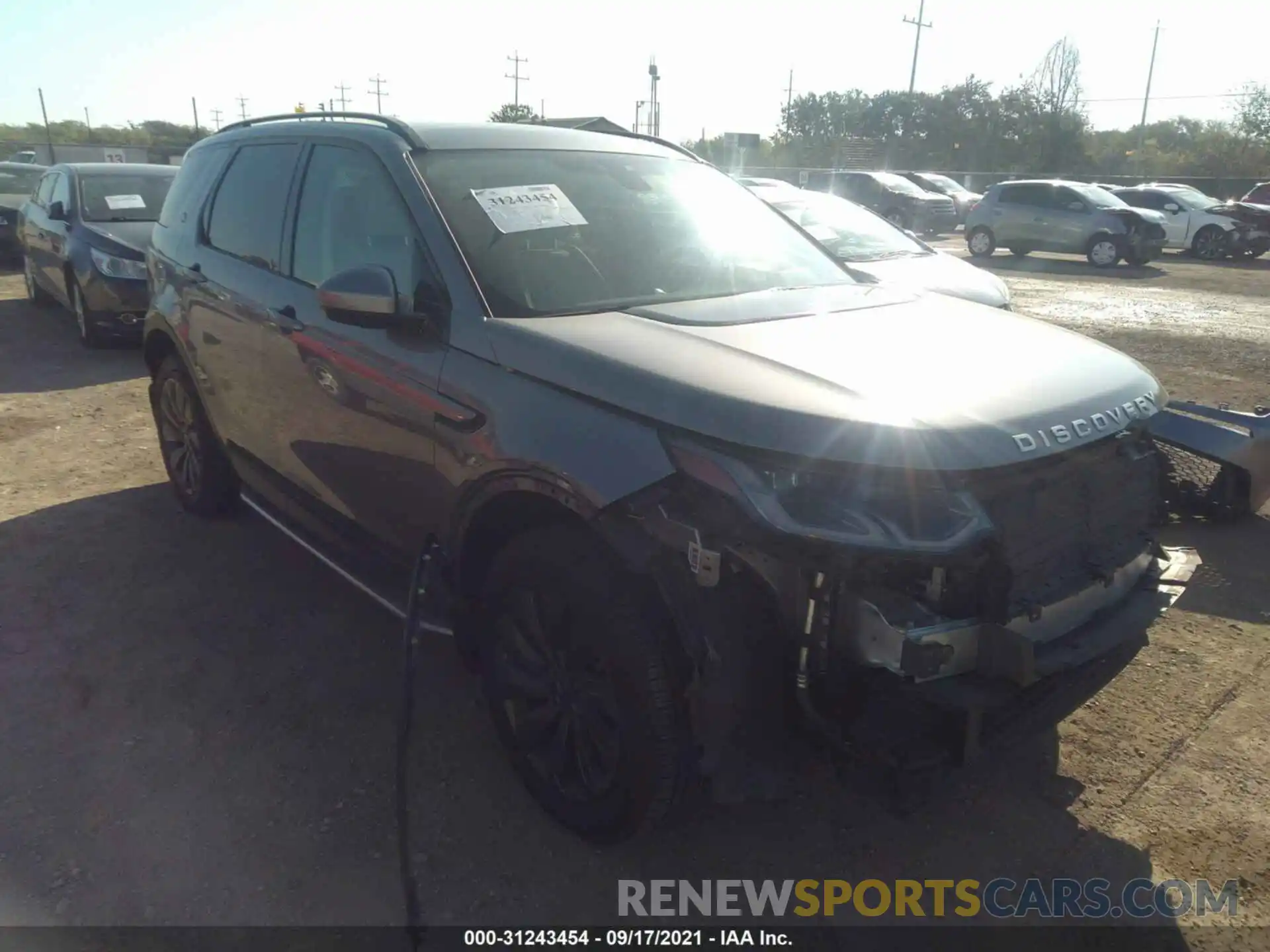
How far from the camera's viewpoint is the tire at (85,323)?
916 centimetres

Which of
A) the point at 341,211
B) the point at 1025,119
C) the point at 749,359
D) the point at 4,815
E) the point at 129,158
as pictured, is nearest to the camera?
the point at 749,359

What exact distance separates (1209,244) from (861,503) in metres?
23.5

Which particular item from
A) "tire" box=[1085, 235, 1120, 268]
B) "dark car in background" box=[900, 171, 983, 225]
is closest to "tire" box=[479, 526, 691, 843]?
"tire" box=[1085, 235, 1120, 268]

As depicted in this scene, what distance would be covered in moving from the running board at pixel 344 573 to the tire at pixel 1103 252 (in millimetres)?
19194

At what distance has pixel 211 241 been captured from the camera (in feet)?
14.2

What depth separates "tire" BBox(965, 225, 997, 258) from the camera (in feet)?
69.4

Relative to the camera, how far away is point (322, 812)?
9.41ft

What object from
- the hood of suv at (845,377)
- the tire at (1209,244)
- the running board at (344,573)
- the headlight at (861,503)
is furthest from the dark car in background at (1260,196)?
the headlight at (861,503)

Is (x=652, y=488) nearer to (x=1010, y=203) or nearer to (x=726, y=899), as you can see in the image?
(x=726, y=899)

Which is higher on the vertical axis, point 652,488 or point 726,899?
point 652,488

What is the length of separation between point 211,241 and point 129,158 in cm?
3919

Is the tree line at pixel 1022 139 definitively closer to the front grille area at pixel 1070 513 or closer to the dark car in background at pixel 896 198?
the dark car in background at pixel 896 198

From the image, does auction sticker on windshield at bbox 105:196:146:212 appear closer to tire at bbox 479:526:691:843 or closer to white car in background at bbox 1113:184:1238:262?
tire at bbox 479:526:691:843

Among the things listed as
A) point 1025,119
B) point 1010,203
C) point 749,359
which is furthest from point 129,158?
point 1025,119
